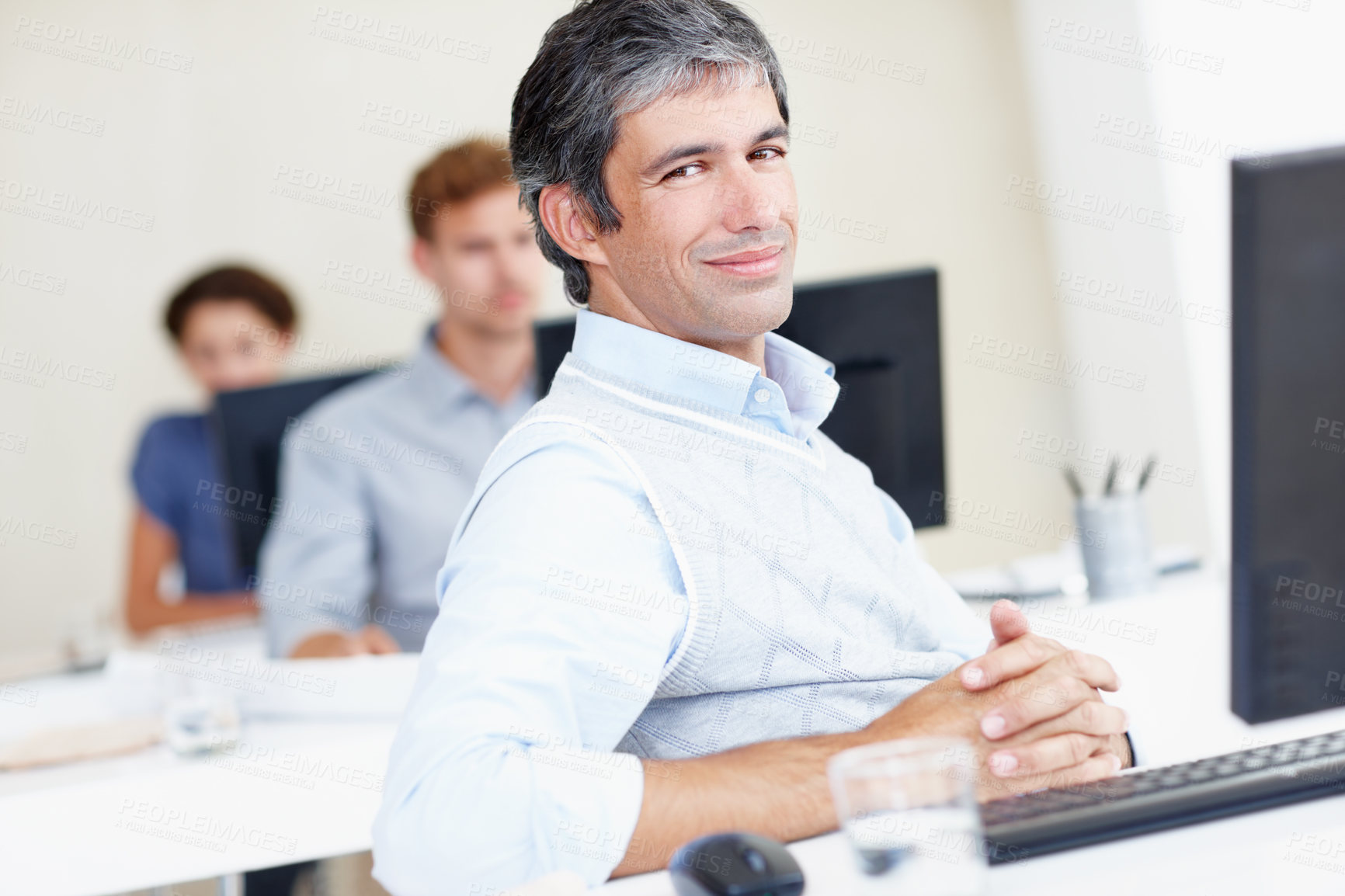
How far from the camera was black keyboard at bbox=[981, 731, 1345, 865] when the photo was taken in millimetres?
863

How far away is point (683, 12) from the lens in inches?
49.6

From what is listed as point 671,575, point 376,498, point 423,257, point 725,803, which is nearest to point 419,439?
point 376,498

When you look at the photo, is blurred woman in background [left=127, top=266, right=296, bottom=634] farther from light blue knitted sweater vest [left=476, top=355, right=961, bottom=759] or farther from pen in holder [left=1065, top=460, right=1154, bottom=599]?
light blue knitted sweater vest [left=476, top=355, right=961, bottom=759]

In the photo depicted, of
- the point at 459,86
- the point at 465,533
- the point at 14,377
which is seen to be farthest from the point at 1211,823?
the point at 14,377

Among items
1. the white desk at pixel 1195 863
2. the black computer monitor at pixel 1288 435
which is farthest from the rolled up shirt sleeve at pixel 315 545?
the black computer monitor at pixel 1288 435

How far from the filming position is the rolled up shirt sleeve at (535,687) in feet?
3.15

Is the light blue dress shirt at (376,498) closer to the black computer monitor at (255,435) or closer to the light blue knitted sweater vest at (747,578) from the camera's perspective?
the black computer monitor at (255,435)

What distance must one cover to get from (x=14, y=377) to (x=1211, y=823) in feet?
13.6

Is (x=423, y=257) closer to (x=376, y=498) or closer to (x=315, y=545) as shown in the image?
(x=376, y=498)

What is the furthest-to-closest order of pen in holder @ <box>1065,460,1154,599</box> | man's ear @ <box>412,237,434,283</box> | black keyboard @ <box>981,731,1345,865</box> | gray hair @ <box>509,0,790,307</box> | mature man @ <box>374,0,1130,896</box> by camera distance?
man's ear @ <box>412,237,434,283</box>, pen in holder @ <box>1065,460,1154,599</box>, gray hair @ <box>509,0,790,307</box>, mature man @ <box>374,0,1130,896</box>, black keyboard @ <box>981,731,1345,865</box>

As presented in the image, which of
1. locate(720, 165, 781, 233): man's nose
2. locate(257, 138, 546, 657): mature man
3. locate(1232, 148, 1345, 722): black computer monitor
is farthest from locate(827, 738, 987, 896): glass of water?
locate(257, 138, 546, 657): mature man

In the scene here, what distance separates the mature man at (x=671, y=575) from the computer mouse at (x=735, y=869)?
183 millimetres

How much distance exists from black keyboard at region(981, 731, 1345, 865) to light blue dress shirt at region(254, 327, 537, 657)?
1632 mm

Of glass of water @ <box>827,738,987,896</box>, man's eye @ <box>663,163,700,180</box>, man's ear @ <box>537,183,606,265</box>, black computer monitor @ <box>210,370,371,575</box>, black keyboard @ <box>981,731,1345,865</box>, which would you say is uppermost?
man's eye @ <box>663,163,700,180</box>
